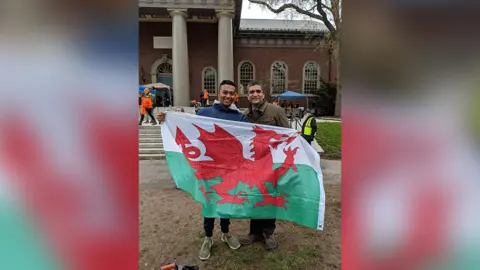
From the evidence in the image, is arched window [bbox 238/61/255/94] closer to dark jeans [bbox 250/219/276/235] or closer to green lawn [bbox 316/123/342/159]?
green lawn [bbox 316/123/342/159]

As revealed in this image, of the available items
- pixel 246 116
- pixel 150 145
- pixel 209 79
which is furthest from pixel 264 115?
pixel 209 79

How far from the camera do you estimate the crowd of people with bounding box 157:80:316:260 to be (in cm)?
327

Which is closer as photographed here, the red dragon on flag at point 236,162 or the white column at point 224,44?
the red dragon on flag at point 236,162

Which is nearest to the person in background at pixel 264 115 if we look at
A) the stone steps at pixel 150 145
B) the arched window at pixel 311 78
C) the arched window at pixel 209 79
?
the stone steps at pixel 150 145

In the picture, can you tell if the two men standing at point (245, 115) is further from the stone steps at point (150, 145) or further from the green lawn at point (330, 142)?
the stone steps at point (150, 145)

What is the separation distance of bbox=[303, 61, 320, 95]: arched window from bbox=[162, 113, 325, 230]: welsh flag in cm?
2546

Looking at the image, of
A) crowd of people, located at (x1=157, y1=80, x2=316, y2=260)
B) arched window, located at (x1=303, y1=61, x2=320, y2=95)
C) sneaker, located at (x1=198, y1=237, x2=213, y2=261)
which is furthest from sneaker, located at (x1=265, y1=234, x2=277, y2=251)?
arched window, located at (x1=303, y1=61, x2=320, y2=95)

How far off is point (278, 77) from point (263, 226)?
24786mm

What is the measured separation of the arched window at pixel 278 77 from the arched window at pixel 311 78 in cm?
187

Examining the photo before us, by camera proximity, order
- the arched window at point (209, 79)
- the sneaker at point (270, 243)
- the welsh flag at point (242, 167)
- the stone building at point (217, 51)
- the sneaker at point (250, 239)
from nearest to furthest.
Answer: the welsh flag at point (242, 167), the sneaker at point (270, 243), the sneaker at point (250, 239), the stone building at point (217, 51), the arched window at point (209, 79)

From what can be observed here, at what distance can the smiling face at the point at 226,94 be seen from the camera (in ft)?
10.4

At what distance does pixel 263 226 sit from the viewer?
3.55 meters
